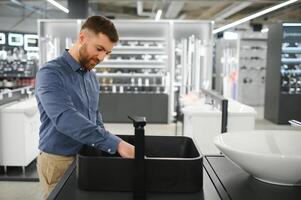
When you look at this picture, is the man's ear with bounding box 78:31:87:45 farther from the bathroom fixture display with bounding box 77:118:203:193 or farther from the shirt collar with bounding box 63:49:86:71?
the bathroom fixture display with bounding box 77:118:203:193

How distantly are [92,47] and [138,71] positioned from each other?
23.3 ft

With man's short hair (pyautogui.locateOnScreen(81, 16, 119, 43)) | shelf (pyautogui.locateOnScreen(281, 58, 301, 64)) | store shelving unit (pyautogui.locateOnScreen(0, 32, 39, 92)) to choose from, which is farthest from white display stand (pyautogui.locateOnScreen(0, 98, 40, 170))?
shelf (pyautogui.locateOnScreen(281, 58, 301, 64))

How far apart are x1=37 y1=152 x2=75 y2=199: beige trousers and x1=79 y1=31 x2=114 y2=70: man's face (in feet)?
1.80

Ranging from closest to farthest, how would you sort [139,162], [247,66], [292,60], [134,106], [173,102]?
[139,162] → [134,106] → [292,60] → [173,102] → [247,66]

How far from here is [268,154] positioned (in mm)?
1368

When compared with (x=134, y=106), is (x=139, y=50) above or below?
above

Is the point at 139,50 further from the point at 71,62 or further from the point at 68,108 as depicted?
the point at 68,108

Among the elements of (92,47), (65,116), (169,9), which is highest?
(169,9)

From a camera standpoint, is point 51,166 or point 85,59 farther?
point 51,166

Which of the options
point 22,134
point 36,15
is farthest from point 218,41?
point 22,134

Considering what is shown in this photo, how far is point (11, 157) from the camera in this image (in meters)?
4.76

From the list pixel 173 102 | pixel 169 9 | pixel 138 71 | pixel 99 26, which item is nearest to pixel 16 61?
pixel 138 71

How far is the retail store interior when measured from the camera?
1.39 m

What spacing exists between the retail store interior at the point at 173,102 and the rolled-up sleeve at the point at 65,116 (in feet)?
0.34
